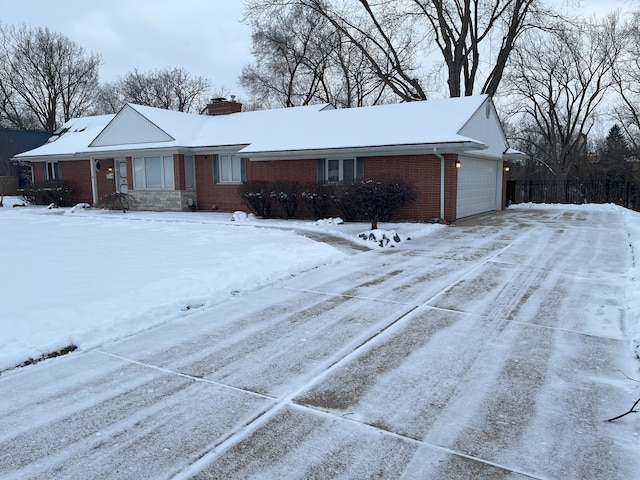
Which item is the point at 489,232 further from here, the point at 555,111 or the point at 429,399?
the point at 555,111

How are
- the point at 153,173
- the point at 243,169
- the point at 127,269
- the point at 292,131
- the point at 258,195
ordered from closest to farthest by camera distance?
the point at 127,269 → the point at 258,195 → the point at 292,131 → the point at 243,169 → the point at 153,173

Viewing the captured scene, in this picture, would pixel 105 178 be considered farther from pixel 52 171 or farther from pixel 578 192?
pixel 578 192

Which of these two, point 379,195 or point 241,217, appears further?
point 241,217

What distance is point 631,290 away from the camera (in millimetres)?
6879

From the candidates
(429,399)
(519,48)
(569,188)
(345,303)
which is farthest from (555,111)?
(429,399)

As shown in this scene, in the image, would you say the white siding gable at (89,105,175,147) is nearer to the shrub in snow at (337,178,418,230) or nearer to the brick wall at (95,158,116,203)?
the brick wall at (95,158,116,203)

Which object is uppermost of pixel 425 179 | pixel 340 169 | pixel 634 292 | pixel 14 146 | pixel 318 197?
pixel 14 146

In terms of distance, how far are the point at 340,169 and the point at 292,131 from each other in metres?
3.34

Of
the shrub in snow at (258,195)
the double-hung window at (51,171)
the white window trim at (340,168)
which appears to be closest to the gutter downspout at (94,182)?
the double-hung window at (51,171)

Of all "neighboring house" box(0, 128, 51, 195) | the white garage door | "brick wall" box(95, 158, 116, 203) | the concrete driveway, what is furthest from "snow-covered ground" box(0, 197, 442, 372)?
"neighboring house" box(0, 128, 51, 195)

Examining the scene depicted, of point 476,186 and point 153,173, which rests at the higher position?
point 153,173

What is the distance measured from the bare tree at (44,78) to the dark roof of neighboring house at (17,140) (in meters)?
10.9

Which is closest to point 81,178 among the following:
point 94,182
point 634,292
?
point 94,182

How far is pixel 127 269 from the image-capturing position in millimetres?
8031
